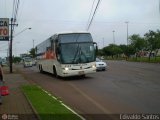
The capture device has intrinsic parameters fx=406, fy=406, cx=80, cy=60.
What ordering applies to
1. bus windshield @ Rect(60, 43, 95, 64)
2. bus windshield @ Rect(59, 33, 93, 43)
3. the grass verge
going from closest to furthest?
the grass verge
bus windshield @ Rect(60, 43, 95, 64)
bus windshield @ Rect(59, 33, 93, 43)

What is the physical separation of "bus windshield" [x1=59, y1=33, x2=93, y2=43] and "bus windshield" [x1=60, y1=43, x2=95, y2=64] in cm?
35

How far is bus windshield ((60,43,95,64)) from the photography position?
2786 cm

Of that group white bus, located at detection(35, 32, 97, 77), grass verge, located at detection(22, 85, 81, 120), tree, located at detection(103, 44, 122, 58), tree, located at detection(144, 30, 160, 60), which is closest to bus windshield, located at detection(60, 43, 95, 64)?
white bus, located at detection(35, 32, 97, 77)

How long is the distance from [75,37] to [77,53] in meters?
1.31

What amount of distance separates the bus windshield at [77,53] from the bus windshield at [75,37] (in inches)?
13.8

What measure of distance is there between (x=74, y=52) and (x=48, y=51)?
678 cm

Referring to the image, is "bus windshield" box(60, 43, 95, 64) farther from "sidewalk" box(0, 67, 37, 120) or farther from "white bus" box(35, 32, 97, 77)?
"sidewalk" box(0, 67, 37, 120)

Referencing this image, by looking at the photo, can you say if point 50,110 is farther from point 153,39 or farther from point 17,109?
point 153,39

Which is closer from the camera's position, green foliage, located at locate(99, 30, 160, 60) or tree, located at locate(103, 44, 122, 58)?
green foliage, located at locate(99, 30, 160, 60)

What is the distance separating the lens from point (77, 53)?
2797 centimetres

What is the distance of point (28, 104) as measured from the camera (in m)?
15.1

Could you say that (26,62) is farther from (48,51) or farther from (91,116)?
(91,116)

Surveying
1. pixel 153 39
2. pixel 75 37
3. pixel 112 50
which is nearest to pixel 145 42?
pixel 153 39

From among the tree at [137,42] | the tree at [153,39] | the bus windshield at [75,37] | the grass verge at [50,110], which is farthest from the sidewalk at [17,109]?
the tree at [137,42]
